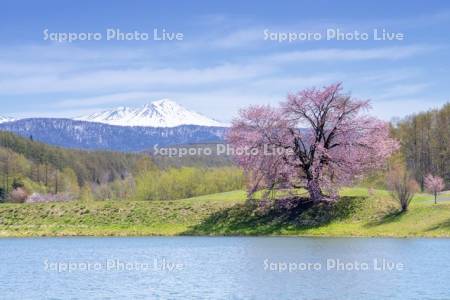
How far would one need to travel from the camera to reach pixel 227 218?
2638 inches

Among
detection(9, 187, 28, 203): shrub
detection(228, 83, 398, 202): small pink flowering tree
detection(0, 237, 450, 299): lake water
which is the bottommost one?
detection(0, 237, 450, 299): lake water

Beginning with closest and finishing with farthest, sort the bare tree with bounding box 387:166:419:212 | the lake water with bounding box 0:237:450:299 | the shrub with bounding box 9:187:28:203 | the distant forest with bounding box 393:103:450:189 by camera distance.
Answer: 1. the lake water with bounding box 0:237:450:299
2. the bare tree with bounding box 387:166:419:212
3. the distant forest with bounding box 393:103:450:189
4. the shrub with bounding box 9:187:28:203

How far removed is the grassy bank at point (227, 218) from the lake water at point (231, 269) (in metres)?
6.63

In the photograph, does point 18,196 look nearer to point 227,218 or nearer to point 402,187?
point 227,218

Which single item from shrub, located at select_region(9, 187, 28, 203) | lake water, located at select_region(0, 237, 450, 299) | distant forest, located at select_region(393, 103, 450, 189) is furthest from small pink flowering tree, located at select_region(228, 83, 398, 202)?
shrub, located at select_region(9, 187, 28, 203)

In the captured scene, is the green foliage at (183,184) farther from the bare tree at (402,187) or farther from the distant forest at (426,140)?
the bare tree at (402,187)

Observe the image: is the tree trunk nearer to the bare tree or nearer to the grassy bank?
the grassy bank

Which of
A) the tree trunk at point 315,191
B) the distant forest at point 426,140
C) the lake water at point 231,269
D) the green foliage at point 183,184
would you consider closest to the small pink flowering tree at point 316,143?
the tree trunk at point 315,191

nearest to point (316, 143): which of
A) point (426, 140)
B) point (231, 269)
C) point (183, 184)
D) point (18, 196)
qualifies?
point (231, 269)

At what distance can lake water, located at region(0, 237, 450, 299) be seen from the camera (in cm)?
2938

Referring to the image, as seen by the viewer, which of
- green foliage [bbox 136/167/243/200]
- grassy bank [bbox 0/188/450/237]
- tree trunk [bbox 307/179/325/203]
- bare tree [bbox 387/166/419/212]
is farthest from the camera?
green foliage [bbox 136/167/243/200]

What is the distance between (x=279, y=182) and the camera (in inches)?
2657

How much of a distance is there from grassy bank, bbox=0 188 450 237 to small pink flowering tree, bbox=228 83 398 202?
2683 millimetres

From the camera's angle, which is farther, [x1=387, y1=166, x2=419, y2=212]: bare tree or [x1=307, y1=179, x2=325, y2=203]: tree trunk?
[x1=307, y1=179, x2=325, y2=203]: tree trunk
